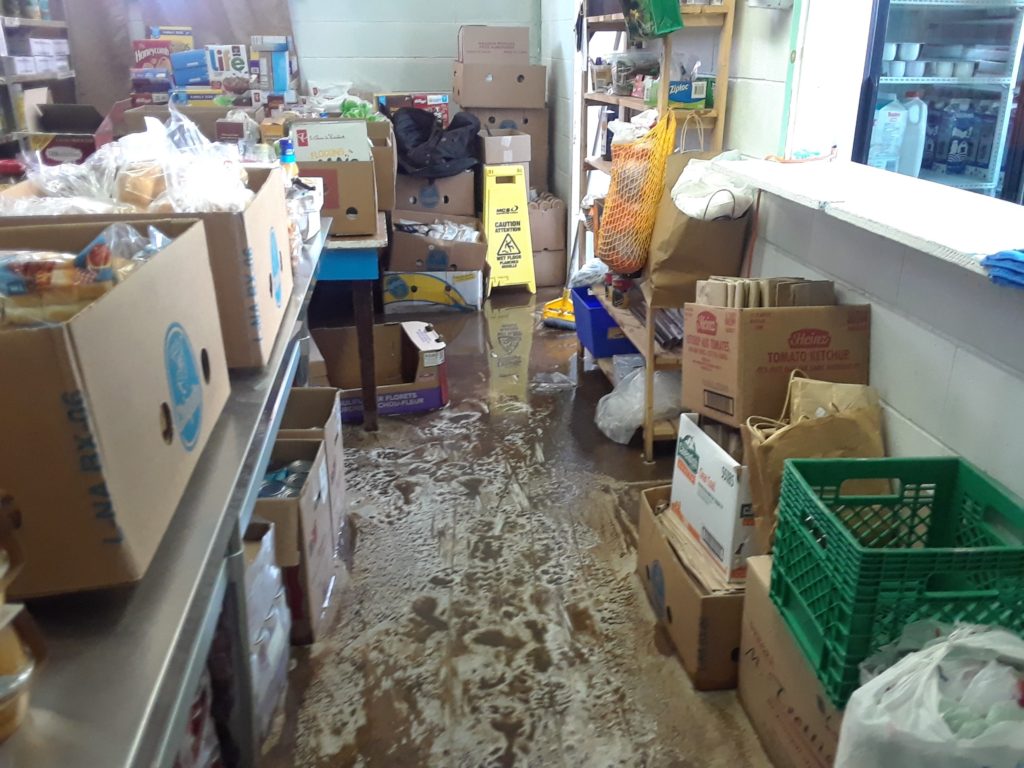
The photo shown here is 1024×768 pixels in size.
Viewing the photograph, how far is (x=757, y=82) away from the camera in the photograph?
2.48 m

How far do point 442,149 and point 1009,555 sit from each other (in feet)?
13.1

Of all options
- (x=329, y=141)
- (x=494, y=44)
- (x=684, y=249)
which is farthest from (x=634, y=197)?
(x=494, y=44)

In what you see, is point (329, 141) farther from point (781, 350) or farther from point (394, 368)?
point (781, 350)

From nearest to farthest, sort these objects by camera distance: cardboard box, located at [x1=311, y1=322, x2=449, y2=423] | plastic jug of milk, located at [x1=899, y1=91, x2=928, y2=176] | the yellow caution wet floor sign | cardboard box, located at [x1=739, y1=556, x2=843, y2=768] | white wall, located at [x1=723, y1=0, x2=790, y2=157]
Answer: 1. cardboard box, located at [x1=739, y1=556, x2=843, y2=768]
2. white wall, located at [x1=723, y1=0, x2=790, y2=157]
3. plastic jug of milk, located at [x1=899, y1=91, x2=928, y2=176]
4. cardboard box, located at [x1=311, y1=322, x2=449, y2=423]
5. the yellow caution wet floor sign

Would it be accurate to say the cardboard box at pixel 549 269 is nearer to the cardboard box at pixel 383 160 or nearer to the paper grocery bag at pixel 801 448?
the cardboard box at pixel 383 160

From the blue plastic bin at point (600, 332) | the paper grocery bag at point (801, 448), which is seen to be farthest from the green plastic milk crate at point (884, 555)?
the blue plastic bin at point (600, 332)

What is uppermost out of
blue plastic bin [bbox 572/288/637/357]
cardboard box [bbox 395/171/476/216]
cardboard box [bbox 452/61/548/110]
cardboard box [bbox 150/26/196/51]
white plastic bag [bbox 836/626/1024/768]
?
cardboard box [bbox 150/26/196/51]

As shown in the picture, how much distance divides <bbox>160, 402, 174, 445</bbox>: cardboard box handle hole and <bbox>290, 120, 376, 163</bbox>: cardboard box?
192 centimetres

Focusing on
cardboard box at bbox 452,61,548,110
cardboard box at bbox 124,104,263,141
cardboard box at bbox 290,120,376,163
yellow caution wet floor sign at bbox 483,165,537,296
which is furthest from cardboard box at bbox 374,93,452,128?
cardboard box at bbox 290,120,376,163

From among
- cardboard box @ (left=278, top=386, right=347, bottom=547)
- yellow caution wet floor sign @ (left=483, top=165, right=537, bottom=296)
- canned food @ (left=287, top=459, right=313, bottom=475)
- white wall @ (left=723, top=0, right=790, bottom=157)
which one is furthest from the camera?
yellow caution wet floor sign @ (left=483, top=165, right=537, bottom=296)

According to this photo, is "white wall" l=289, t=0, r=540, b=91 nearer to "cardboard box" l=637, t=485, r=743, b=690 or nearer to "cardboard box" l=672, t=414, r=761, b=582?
"cardboard box" l=672, t=414, r=761, b=582

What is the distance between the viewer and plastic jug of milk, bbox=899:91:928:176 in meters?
2.86

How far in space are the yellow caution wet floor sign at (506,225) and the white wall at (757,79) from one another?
2.16m

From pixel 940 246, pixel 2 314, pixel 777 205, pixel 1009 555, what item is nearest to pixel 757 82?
pixel 777 205
